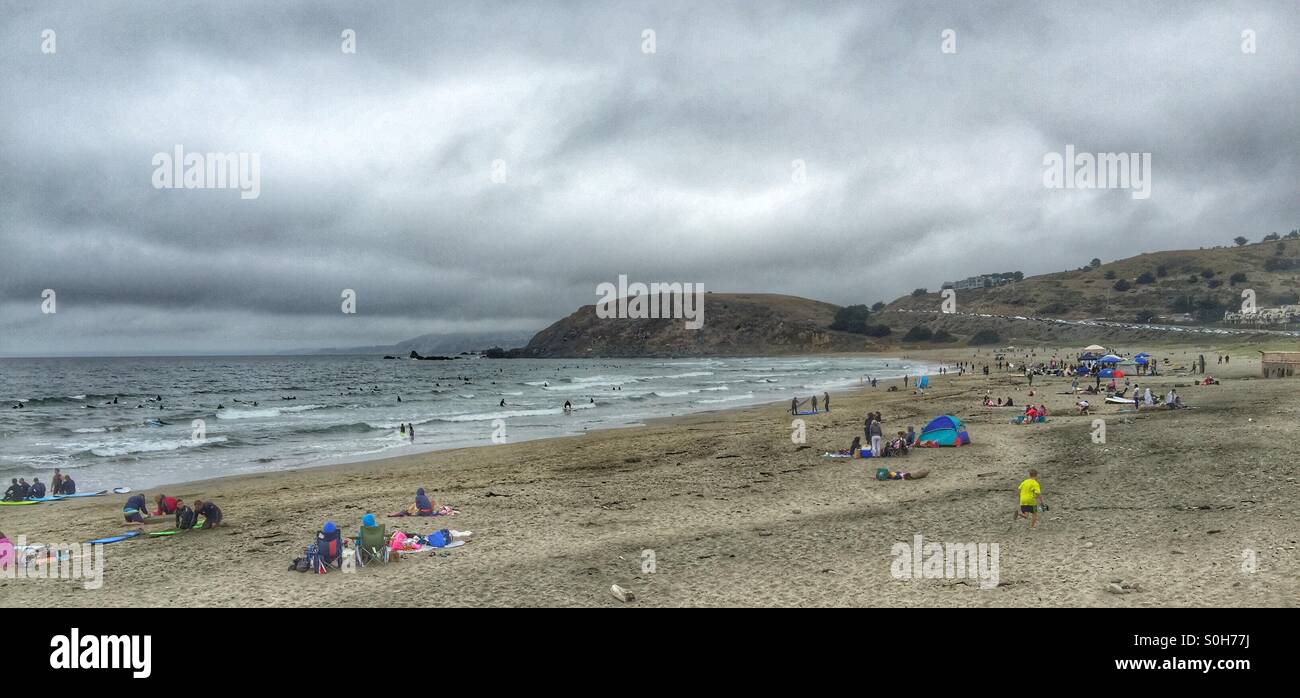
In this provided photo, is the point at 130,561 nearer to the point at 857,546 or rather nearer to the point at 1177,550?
the point at 857,546

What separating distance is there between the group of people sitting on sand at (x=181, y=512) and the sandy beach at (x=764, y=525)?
0.40 m

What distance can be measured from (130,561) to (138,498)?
11.4 ft

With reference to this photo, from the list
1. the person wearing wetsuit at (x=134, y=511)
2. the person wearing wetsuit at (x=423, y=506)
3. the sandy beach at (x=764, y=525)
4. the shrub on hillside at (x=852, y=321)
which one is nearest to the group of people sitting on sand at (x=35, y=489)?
the sandy beach at (x=764, y=525)

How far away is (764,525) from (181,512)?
470 inches

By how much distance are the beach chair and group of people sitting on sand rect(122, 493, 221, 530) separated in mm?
5423

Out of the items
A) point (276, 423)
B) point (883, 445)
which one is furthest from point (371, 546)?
point (276, 423)

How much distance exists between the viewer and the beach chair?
11.5 m

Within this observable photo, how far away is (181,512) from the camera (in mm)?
14461

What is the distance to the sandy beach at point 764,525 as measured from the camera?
9578mm

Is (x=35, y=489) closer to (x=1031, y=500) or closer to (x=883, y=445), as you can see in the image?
(x=883, y=445)

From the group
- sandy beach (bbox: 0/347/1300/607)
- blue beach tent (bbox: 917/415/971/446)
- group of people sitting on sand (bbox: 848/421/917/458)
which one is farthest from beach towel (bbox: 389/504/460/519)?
blue beach tent (bbox: 917/415/971/446)

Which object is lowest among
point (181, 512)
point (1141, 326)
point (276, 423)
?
point (276, 423)
